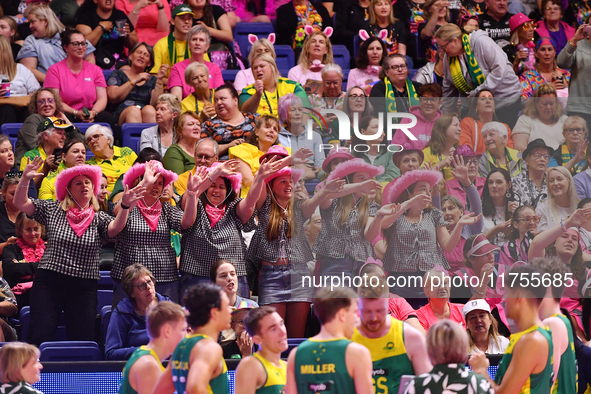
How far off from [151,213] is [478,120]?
2881 mm

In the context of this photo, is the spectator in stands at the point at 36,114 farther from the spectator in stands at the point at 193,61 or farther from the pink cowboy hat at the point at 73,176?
the pink cowboy hat at the point at 73,176

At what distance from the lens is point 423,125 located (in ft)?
22.3

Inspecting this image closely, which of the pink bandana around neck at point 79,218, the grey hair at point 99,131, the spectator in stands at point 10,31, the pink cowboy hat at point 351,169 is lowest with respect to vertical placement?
the pink bandana around neck at point 79,218

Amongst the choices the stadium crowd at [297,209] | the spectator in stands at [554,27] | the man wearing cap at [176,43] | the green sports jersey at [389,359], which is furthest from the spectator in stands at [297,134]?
the spectator in stands at [554,27]

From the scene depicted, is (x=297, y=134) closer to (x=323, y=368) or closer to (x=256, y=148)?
(x=256, y=148)

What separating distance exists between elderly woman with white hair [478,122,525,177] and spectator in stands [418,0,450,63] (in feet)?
8.05

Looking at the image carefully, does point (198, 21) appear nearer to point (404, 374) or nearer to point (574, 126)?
point (574, 126)

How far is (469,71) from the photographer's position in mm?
7660

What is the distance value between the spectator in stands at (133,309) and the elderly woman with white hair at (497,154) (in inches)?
105

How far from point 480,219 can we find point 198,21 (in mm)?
4025

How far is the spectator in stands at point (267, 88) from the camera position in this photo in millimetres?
7624

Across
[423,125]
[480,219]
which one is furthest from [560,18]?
[480,219]

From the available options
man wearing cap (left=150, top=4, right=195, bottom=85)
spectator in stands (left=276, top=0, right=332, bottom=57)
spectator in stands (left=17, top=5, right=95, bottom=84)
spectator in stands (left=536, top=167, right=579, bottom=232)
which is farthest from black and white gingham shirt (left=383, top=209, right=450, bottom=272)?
spectator in stands (left=17, top=5, right=95, bottom=84)

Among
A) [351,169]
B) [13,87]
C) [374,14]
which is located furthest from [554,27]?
[13,87]
